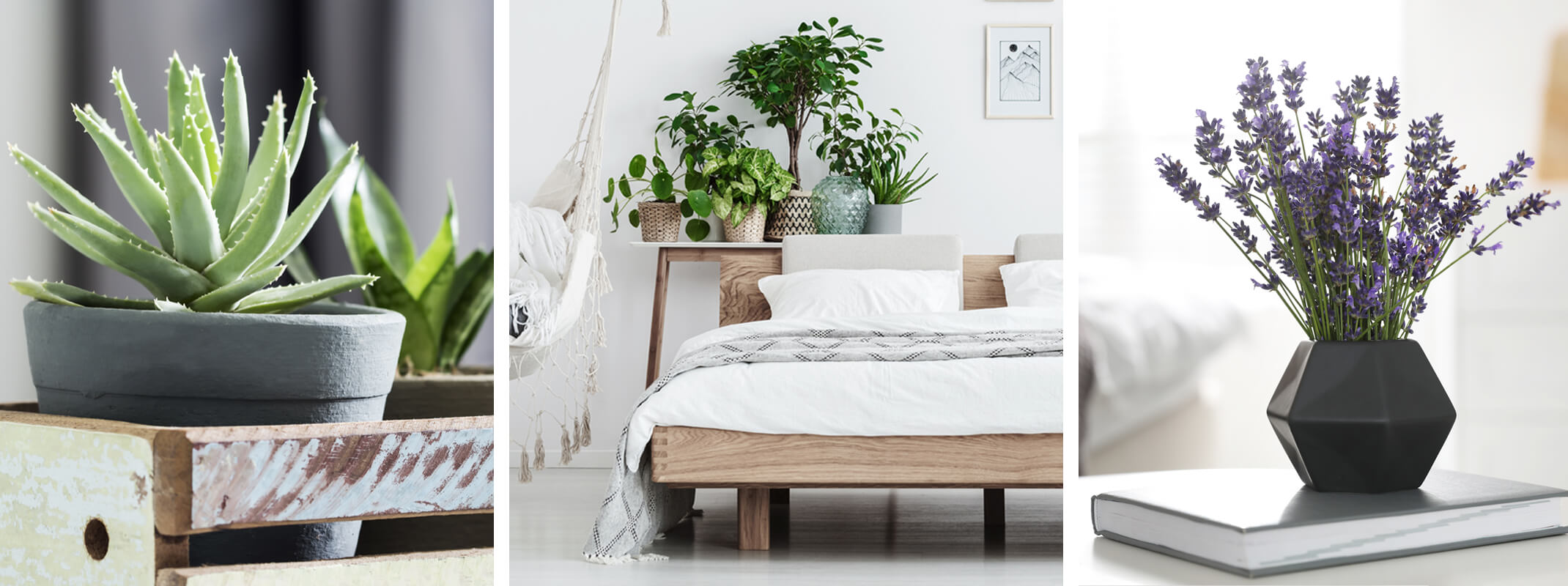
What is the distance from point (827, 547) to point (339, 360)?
1818 mm

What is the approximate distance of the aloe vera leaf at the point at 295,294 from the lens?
66cm

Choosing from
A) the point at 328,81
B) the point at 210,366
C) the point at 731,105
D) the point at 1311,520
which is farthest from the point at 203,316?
the point at 731,105

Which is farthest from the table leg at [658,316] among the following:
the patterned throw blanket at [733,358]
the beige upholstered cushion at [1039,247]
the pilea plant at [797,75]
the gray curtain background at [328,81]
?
the gray curtain background at [328,81]

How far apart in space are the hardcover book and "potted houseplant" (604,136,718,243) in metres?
2.56

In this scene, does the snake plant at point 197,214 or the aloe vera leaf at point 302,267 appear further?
the aloe vera leaf at point 302,267

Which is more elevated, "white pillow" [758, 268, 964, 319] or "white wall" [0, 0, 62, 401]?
"white wall" [0, 0, 62, 401]

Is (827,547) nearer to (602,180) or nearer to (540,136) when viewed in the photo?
(602,180)

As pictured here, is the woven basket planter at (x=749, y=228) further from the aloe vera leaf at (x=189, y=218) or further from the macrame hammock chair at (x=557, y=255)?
the aloe vera leaf at (x=189, y=218)

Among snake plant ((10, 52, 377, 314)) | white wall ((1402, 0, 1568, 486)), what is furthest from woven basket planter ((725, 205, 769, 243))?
snake plant ((10, 52, 377, 314))

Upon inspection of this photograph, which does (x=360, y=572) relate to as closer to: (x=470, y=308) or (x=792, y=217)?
(x=470, y=308)

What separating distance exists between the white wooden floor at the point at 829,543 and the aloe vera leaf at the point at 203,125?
139cm

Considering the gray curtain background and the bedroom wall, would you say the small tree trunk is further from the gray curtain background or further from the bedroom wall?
the gray curtain background

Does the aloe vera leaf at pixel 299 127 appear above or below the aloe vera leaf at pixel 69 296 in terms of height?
above

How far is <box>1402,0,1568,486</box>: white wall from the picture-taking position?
1.41 meters
